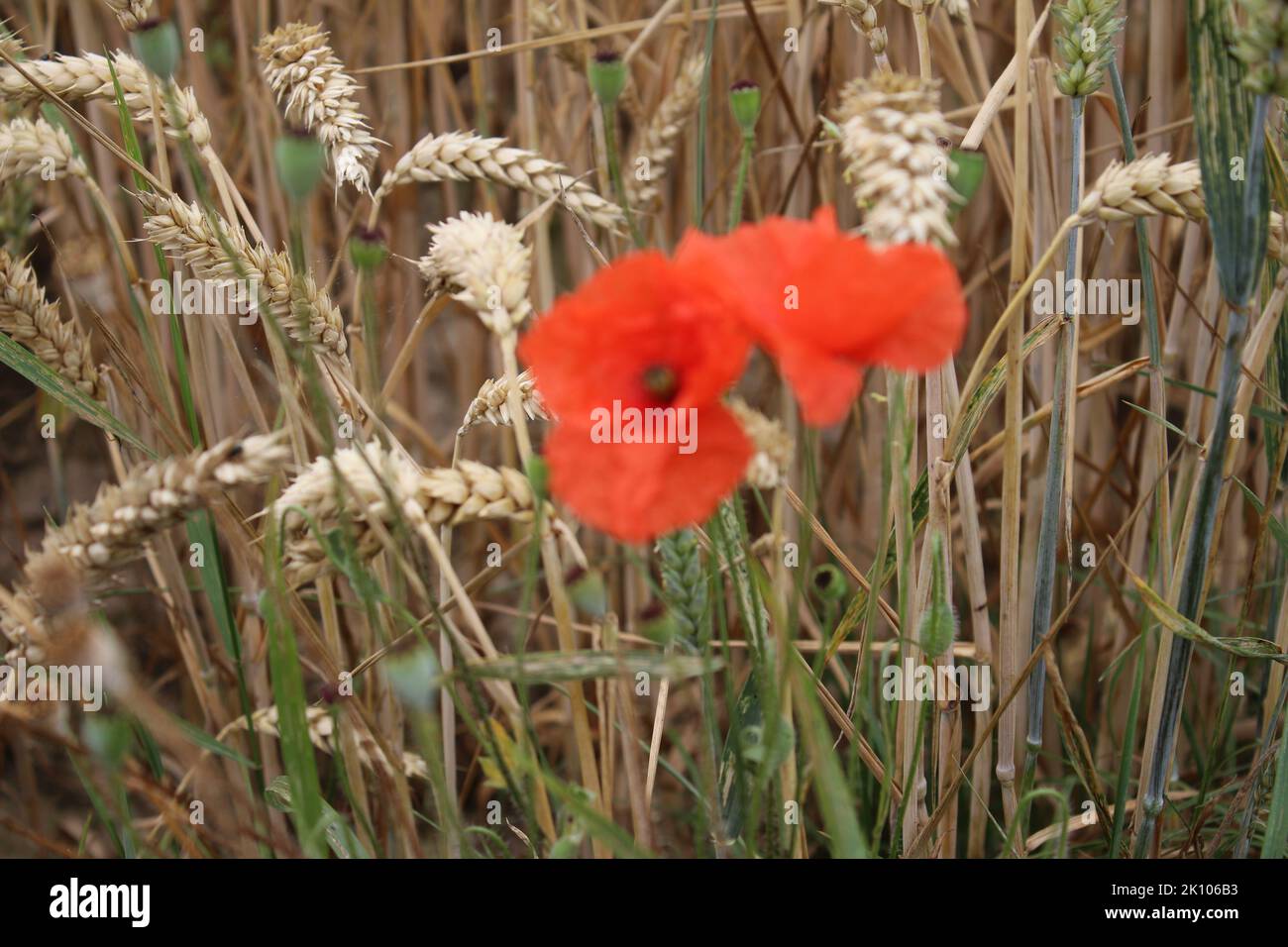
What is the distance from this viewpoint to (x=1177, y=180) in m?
0.48

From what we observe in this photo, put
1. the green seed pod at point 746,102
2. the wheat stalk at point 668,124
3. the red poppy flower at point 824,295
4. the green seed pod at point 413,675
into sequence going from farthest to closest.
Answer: the wheat stalk at point 668,124 < the green seed pod at point 746,102 < the green seed pod at point 413,675 < the red poppy flower at point 824,295

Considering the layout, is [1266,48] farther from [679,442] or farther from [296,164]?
[296,164]

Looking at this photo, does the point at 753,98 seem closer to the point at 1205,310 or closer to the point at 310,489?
the point at 310,489

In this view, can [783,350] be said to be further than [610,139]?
No

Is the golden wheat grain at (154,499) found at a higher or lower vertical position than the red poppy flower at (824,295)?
lower

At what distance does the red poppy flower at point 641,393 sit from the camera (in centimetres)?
35

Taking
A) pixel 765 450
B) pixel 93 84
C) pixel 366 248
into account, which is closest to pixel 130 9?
pixel 93 84

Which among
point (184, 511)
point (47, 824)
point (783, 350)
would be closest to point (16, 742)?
point (47, 824)

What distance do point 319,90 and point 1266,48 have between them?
0.50 meters

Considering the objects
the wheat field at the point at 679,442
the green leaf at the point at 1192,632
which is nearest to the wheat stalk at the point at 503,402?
the wheat field at the point at 679,442

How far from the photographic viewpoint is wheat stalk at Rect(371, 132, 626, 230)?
1.95 feet

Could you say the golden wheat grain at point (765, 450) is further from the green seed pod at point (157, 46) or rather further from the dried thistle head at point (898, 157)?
the green seed pod at point (157, 46)

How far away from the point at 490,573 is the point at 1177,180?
1.40ft

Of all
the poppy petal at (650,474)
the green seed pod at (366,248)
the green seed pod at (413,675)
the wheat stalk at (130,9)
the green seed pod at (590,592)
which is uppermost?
the wheat stalk at (130,9)
